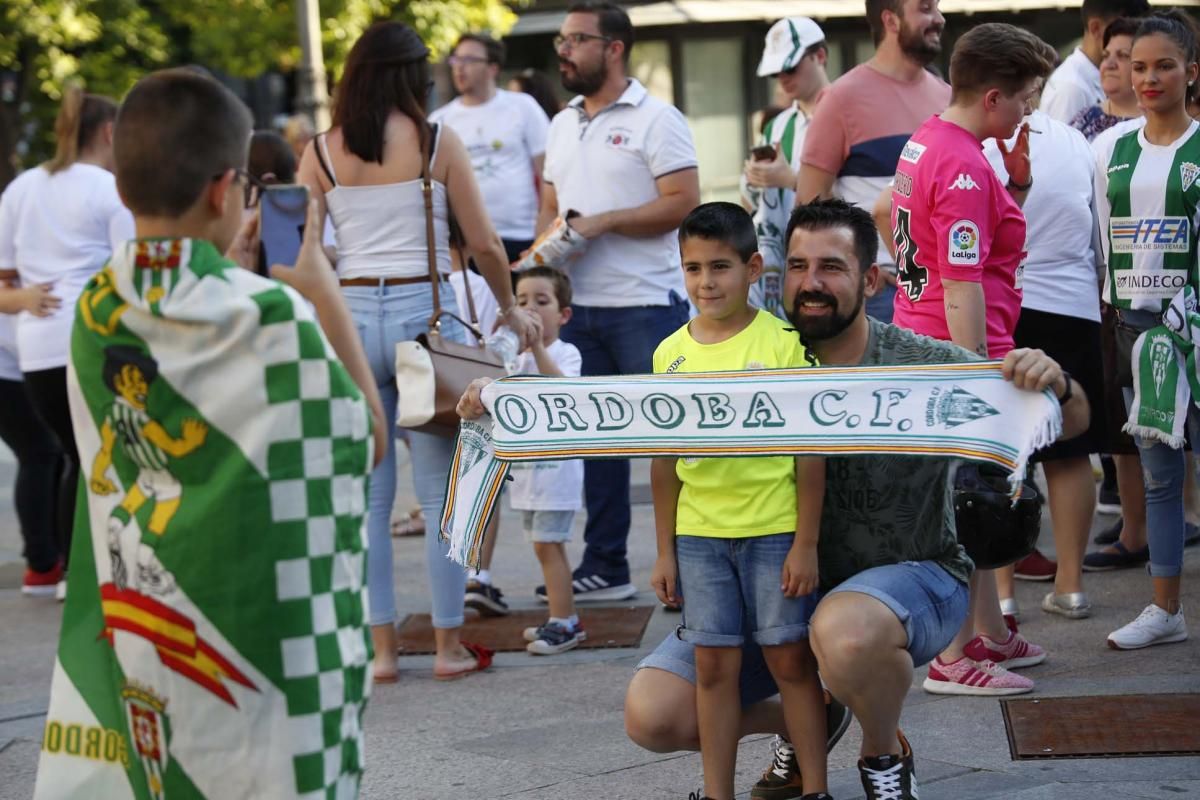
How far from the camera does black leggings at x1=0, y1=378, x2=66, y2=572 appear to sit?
784cm

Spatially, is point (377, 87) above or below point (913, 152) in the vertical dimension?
above

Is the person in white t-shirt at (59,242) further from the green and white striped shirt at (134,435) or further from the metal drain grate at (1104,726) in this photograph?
the green and white striped shirt at (134,435)

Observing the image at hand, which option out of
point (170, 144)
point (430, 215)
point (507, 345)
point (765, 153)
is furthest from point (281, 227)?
point (765, 153)

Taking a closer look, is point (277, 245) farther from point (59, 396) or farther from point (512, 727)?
point (59, 396)

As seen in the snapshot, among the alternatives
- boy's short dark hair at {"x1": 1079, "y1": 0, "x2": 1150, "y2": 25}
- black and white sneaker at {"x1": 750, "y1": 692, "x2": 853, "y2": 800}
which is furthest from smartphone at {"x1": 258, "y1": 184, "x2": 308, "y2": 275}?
boy's short dark hair at {"x1": 1079, "y1": 0, "x2": 1150, "y2": 25}

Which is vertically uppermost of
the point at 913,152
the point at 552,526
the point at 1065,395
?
the point at 913,152

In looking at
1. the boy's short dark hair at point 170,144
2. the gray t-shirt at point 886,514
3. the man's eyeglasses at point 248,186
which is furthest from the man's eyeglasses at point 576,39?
the boy's short dark hair at point 170,144

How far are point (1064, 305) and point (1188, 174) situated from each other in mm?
704

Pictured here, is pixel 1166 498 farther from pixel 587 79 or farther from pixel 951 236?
pixel 587 79

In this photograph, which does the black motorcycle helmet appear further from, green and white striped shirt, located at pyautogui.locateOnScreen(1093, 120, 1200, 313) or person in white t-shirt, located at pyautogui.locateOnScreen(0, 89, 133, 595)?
person in white t-shirt, located at pyautogui.locateOnScreen(0, 89, 133, 595)

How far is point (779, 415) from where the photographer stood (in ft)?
13.3

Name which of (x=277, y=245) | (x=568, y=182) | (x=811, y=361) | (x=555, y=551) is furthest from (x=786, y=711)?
(x=568, y=182)

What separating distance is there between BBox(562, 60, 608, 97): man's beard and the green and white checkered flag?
4156mm

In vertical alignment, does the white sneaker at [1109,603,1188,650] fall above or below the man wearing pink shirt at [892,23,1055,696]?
below
